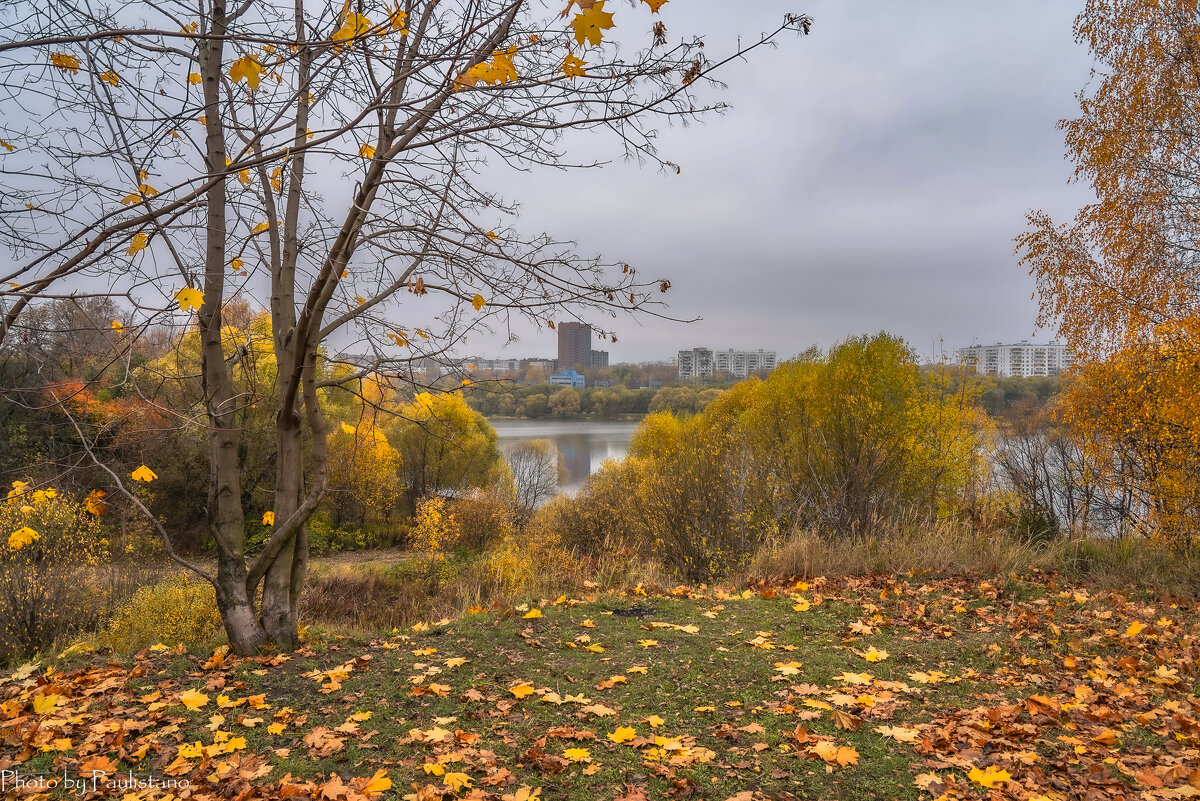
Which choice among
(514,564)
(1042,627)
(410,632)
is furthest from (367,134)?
(514,564)

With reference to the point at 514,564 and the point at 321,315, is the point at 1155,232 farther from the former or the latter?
the point at 514,564

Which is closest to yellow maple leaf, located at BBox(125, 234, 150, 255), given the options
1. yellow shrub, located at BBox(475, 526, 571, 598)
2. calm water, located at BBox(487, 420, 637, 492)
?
yellow shrub, located at BBox(475, 526, 571, 598)

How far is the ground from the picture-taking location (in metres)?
2.92

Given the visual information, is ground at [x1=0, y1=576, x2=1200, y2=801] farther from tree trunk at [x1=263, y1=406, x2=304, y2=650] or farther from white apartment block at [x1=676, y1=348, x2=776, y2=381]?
white apartment block at [x1=676, y1=348, x2=776, y2=381]

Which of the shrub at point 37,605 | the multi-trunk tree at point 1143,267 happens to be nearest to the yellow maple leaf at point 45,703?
the shrub at point 37,605

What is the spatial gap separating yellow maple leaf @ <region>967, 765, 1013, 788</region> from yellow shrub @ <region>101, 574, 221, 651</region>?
9919 mm

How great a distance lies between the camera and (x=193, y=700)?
3750 millimetres

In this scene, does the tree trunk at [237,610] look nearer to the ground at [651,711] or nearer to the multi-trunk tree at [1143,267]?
the ground at [651,711]

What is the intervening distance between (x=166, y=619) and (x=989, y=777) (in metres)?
11.5

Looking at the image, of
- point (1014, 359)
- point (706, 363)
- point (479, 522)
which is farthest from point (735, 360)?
point (479, 522)

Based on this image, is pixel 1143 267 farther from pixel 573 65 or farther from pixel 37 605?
pixel 37 605

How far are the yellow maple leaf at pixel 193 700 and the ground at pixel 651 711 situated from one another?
0.01 m

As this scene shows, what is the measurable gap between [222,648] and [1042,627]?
655cm

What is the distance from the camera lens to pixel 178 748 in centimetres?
323
